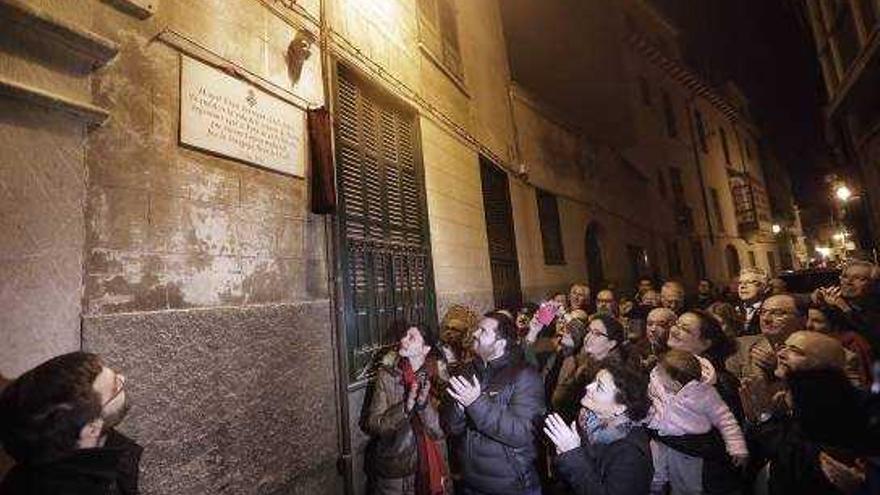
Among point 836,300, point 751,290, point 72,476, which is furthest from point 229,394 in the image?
point 751,290

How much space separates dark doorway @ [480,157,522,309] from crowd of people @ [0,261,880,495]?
3784 millimetres

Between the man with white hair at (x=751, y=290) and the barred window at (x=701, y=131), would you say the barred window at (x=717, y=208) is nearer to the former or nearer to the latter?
the barred window at (x=701, y=131)

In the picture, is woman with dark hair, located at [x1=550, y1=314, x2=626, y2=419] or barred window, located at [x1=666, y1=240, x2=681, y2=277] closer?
woman with dark hair, located at [x1=550, y1=314, x2=626, y2=419]

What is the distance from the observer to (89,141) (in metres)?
2.85

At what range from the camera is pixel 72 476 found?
5.90ft

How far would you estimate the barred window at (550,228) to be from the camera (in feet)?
37.1

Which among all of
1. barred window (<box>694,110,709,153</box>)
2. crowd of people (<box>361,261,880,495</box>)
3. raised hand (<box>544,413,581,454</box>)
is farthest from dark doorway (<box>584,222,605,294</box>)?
barred window (<box>694,110,709,153</box>)

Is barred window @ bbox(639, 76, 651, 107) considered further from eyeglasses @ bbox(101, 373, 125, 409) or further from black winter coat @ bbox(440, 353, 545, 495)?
eyeglasses @ bbox(101, 373, 125, 409)

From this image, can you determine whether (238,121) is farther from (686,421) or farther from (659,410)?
(686,421)

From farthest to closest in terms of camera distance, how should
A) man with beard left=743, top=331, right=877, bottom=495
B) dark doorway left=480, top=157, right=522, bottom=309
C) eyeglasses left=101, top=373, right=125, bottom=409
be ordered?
dark doorway left=480, top=157, right=522, bottom=309 < man with beard left=743, top=331, right=877, bottom=495 < eyeglasses left=101, top=373, right=125, bottom=409

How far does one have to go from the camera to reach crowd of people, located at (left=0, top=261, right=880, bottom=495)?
6.29ft

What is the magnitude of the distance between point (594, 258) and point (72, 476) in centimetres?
1340

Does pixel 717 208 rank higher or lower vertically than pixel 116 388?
higher

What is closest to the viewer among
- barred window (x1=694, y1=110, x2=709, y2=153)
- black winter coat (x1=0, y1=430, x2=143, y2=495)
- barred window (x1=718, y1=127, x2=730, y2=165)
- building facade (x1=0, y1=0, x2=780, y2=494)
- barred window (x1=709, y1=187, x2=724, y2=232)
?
black winter coat (x1=0, y1=430, x2=143, y2=495)
